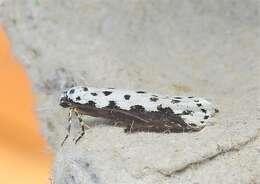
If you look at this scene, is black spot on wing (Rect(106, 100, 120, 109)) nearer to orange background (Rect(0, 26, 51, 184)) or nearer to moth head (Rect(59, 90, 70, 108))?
moth head (Rect(59, 90, 70, 108))

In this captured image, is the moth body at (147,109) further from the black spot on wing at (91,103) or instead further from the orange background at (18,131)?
the orange background at (18,131)

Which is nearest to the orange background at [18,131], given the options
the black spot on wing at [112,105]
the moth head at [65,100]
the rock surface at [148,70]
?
the rock surface at [148,70]

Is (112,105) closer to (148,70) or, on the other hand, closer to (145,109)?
(145,109)

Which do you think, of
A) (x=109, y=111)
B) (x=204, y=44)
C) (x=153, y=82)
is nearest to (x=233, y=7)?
(x=204, y=44)

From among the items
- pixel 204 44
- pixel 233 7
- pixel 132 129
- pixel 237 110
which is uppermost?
pixel 233 7

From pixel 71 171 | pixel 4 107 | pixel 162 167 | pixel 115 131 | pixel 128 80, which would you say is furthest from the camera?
pixel 4 107

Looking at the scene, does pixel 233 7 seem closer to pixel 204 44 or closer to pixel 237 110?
pixel 204 44
